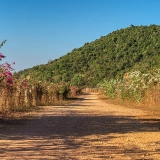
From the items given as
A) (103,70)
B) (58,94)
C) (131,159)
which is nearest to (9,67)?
(131,159)

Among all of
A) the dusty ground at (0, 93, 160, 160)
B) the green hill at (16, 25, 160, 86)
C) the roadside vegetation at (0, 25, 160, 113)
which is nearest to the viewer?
the dusty ground at (0, 93, 160, 160)

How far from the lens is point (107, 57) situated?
89062 mm

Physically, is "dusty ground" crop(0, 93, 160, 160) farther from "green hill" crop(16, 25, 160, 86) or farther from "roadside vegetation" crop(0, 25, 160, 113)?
"green hill" crop(16, 25, 160, 86)

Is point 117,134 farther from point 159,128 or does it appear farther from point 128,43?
point 128,43

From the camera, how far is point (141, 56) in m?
75.1

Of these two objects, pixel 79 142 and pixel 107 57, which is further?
pixel 107 57

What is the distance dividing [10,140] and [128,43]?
2968 inches

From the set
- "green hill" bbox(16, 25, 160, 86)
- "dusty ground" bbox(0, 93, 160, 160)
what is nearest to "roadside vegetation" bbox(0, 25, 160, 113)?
"green hill" bbox(16, 25, 160, 86)

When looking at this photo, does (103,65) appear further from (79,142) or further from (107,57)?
(79,142)

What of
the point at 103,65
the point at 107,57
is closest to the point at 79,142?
the point at 107,57

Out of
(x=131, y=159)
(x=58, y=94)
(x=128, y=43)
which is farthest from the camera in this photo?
(x=128, y=43)

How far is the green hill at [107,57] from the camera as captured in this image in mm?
77750

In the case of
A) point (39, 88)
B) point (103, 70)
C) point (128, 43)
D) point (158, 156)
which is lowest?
point (158, 156)

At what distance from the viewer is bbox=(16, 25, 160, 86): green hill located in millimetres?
77750
